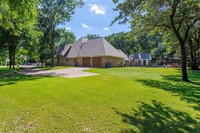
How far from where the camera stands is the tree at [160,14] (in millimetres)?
11367

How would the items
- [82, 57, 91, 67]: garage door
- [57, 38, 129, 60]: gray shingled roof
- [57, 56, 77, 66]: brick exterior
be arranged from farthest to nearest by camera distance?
[57, 56, 77, 66]: brick exterior, [82, 57, 91, 67]: garage door, [57, 38, 129, 60]: gray shingled roof

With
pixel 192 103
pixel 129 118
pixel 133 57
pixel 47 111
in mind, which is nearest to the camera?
pixel 129 118

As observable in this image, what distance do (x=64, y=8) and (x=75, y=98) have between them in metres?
24.8

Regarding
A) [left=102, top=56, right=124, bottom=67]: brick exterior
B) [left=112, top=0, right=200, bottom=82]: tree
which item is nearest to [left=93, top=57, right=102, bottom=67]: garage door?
[left=102, top=56, right=124, bottom=67]: brick exterior

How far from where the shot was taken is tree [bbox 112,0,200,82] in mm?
11367

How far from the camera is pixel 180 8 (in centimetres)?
1295

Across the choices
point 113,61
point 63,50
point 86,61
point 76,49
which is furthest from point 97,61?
point 63,50

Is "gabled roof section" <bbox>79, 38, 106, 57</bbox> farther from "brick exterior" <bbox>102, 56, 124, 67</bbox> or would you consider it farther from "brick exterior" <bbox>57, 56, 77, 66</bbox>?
"brick exterior" <bbox>57, 56, 77, 66</bbox>

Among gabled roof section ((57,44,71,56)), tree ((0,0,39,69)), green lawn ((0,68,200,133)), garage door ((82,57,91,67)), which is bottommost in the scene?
green lawn ((0,68,200,133))

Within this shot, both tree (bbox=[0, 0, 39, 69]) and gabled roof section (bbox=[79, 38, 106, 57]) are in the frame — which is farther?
gabled roof section (bbox=[79, 38, 106, 57])

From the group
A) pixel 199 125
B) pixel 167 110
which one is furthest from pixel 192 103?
pixel 199 125

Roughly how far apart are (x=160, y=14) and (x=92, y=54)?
19051 millimetres

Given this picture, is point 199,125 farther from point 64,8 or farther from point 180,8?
point 64,8

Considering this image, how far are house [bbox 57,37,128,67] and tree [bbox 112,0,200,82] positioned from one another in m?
15.8
